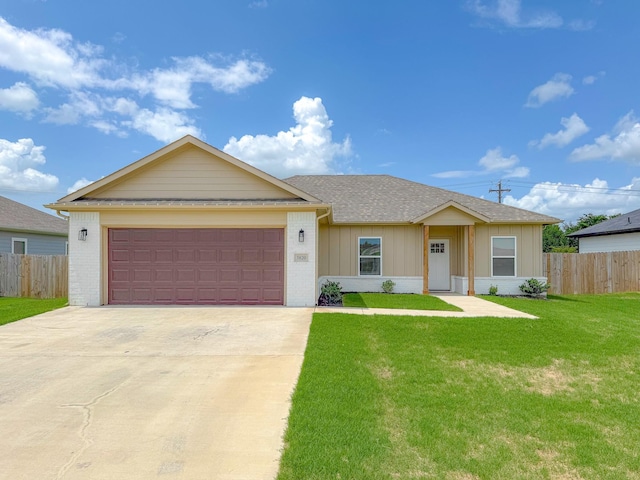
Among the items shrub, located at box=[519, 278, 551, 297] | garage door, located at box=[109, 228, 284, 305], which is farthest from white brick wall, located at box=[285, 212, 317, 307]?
shrub, located at box=[519, 278, 551, 297]

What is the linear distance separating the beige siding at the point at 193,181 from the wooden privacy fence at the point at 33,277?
16.9ft

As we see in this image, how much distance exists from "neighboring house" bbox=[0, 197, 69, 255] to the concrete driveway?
1193 centimetres

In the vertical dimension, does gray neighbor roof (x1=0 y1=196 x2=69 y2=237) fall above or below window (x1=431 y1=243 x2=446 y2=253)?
above

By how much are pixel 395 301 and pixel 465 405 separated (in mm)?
7655

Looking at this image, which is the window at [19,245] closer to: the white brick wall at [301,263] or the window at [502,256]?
the white brick wall at [301,263]

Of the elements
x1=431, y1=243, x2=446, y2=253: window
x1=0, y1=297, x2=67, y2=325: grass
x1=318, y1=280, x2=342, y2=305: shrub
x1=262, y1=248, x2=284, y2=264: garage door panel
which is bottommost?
x1=0, y1=297, x2=67, y2=325: grass

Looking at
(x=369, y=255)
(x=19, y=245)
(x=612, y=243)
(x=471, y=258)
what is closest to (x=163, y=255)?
(x=369, y=255)

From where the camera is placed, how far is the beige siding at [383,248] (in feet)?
46.7

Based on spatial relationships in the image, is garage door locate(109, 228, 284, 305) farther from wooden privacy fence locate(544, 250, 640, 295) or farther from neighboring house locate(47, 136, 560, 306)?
wooden privacy fence locate(544, 250, 640, 295)

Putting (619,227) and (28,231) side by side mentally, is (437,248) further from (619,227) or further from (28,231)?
(28,231)

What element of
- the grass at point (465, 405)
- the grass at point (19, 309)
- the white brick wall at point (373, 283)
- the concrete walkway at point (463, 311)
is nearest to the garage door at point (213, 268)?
the concrete walkway at point (463, 311)

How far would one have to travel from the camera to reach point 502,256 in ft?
46.2

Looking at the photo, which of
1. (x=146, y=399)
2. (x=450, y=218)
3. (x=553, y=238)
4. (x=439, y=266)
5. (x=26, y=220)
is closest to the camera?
(x=146, y=399)

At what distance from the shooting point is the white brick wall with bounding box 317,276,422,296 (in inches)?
555
